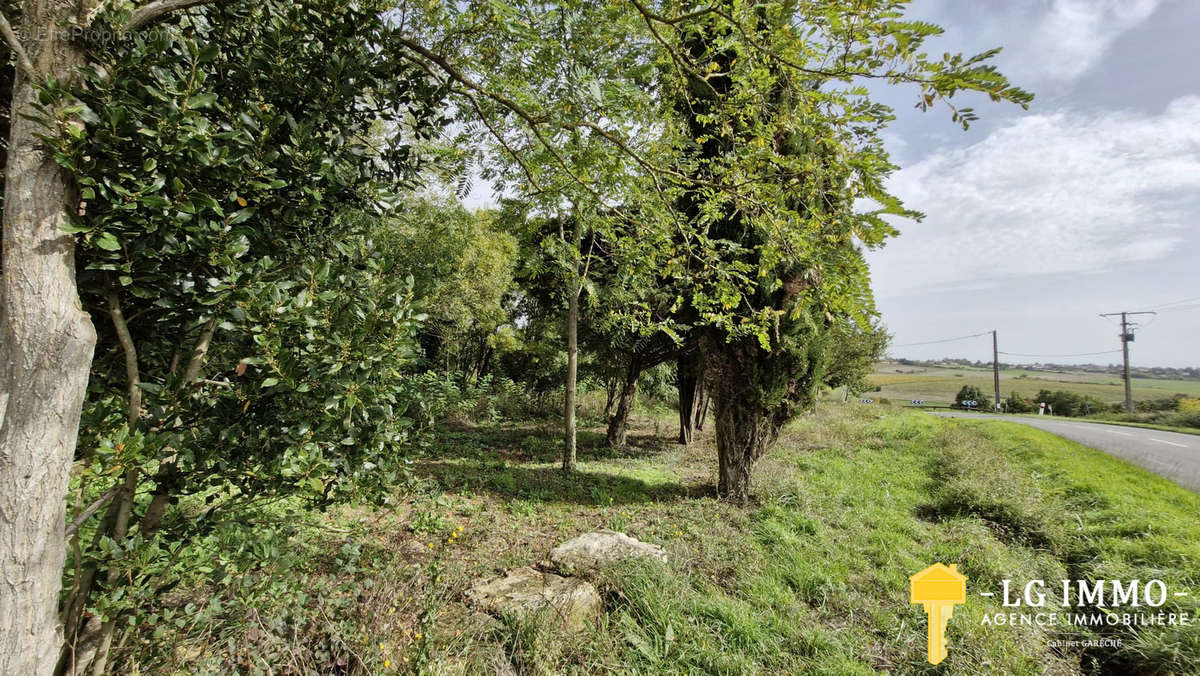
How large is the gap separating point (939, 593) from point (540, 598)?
3.49 meters

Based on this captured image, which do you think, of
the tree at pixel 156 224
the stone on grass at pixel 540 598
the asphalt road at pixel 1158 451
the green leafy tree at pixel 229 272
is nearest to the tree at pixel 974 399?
the asphalt road at pixel 1158 451

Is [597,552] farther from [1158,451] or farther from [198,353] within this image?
[1158,451]

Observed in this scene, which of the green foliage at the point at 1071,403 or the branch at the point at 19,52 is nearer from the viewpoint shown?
the branch at the point at 19,52

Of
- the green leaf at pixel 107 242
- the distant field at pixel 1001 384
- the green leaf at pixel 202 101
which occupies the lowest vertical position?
the distant field at pixel 1001 384

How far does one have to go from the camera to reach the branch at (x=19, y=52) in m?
1.34

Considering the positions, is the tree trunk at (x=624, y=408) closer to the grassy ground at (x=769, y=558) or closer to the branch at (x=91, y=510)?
the grassy ground at (x=769, y=558)

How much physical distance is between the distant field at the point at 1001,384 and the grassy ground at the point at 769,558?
2749 cm

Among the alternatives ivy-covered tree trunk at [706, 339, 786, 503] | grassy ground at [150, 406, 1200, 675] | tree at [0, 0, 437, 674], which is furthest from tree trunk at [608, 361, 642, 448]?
tree at [0, 0, 437, 674]

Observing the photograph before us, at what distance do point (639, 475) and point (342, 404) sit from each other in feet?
22.5

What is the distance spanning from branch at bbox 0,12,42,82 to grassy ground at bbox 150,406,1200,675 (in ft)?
6.78

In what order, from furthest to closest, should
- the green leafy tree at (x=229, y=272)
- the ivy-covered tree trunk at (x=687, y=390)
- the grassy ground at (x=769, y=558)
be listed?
the ivy-covered tree trunk at (x=687, y=390)
the grassy ground at (x=769, y=558)
the green leafy tree at (x=229, y=272)

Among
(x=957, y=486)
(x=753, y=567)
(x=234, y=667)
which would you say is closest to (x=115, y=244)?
(x=234, y=667)

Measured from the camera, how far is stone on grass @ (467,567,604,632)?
10.6ft

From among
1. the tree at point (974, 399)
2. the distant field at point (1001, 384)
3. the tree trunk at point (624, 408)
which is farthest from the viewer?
the distant field at point (1001, 384)
